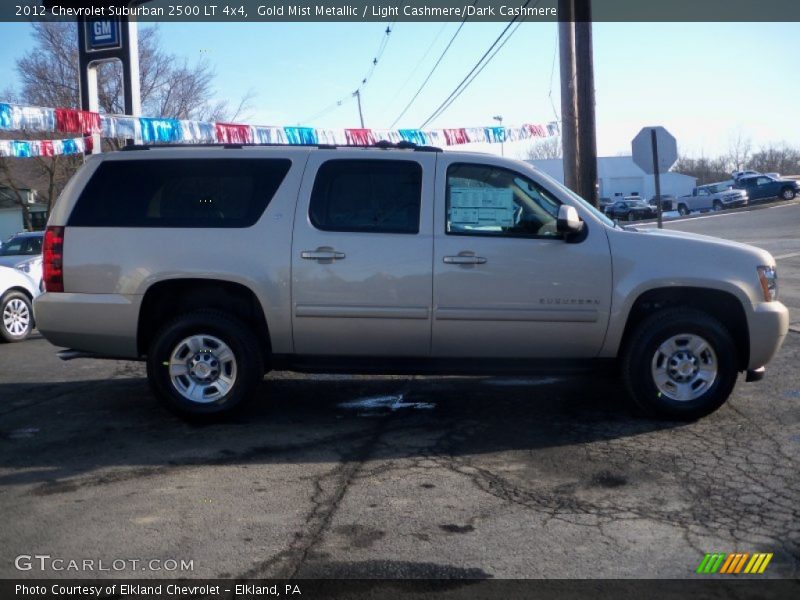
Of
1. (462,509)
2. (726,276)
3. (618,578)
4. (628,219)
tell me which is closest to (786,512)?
(618,578)

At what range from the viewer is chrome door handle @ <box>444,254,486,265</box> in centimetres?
631

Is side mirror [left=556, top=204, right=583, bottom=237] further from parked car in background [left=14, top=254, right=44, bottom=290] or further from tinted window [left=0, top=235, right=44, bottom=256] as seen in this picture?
tinted window [left=0, top=235, right=44, bottom=256]

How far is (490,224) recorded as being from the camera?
6465 millimetres

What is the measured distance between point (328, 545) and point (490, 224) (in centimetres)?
310

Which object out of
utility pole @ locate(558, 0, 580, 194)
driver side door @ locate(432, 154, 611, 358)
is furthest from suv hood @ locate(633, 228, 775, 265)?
utility pole @ locate(558, 0, 580, 194)

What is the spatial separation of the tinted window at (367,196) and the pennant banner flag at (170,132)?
307 cm

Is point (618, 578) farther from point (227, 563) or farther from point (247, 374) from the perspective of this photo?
point (247, 374)

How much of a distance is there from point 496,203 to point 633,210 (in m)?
42.5

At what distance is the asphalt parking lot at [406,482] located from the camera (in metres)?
4.10

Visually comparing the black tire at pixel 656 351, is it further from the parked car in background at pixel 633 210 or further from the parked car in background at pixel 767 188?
the parked car in background at pixel 767 188

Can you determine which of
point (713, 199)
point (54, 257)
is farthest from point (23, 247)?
point (713, 199)

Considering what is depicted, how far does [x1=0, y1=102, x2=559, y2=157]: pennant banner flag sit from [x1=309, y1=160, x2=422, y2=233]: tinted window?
3.07 meters

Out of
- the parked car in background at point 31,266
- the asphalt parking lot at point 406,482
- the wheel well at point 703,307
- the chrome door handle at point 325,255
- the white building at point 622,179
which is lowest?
the asphalt parking lot at point 406,482

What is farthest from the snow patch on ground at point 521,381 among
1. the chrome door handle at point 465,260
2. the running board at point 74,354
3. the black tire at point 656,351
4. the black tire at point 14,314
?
the black tire at point 14,314
